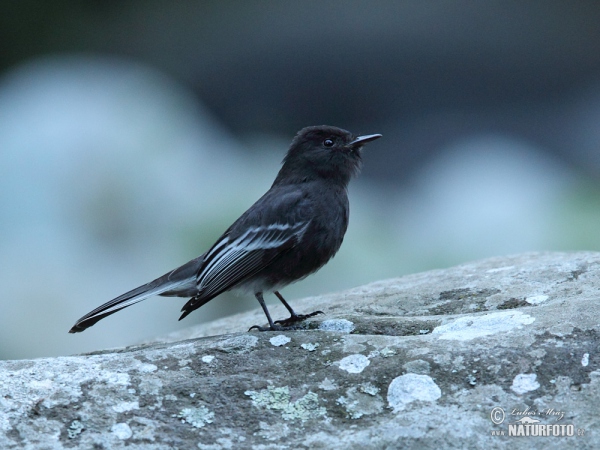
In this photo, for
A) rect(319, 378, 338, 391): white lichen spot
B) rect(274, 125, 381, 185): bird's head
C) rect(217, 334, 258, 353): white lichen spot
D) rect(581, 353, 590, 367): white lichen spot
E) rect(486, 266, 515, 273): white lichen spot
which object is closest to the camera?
rect(581, 353, 590, 367): white lichen spot

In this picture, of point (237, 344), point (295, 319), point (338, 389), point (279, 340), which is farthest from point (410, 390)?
point (295, 319)

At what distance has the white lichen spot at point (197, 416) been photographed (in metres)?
A: 3.17

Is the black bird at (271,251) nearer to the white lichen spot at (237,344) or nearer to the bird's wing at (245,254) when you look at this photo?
the bird's wing at (245,254)

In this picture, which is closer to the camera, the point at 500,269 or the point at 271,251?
the point at 271,251

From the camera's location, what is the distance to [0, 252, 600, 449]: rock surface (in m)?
3.02

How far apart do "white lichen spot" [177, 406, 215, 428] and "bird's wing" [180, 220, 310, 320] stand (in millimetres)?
1609

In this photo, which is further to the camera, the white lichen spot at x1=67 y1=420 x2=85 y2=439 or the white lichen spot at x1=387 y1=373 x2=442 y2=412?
the white lichen spot at x1=387 y1=373 x2=442 y2=412

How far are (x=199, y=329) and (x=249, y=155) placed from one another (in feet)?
20.1

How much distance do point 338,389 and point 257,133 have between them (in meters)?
10.2

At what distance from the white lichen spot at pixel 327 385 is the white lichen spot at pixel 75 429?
988 mm

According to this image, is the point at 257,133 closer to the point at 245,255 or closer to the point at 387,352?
the point at 245,255

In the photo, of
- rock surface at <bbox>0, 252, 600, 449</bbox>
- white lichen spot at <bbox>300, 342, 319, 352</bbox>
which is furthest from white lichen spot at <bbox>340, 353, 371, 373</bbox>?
white lichen spot at <bbox>300, 342, 319, 352</bbox>

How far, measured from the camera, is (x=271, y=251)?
16.4 ft

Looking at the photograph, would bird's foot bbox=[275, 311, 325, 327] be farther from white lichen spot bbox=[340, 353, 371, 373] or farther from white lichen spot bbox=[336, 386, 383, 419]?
white lichen spot bbox=[336, 386, 383, 419]
